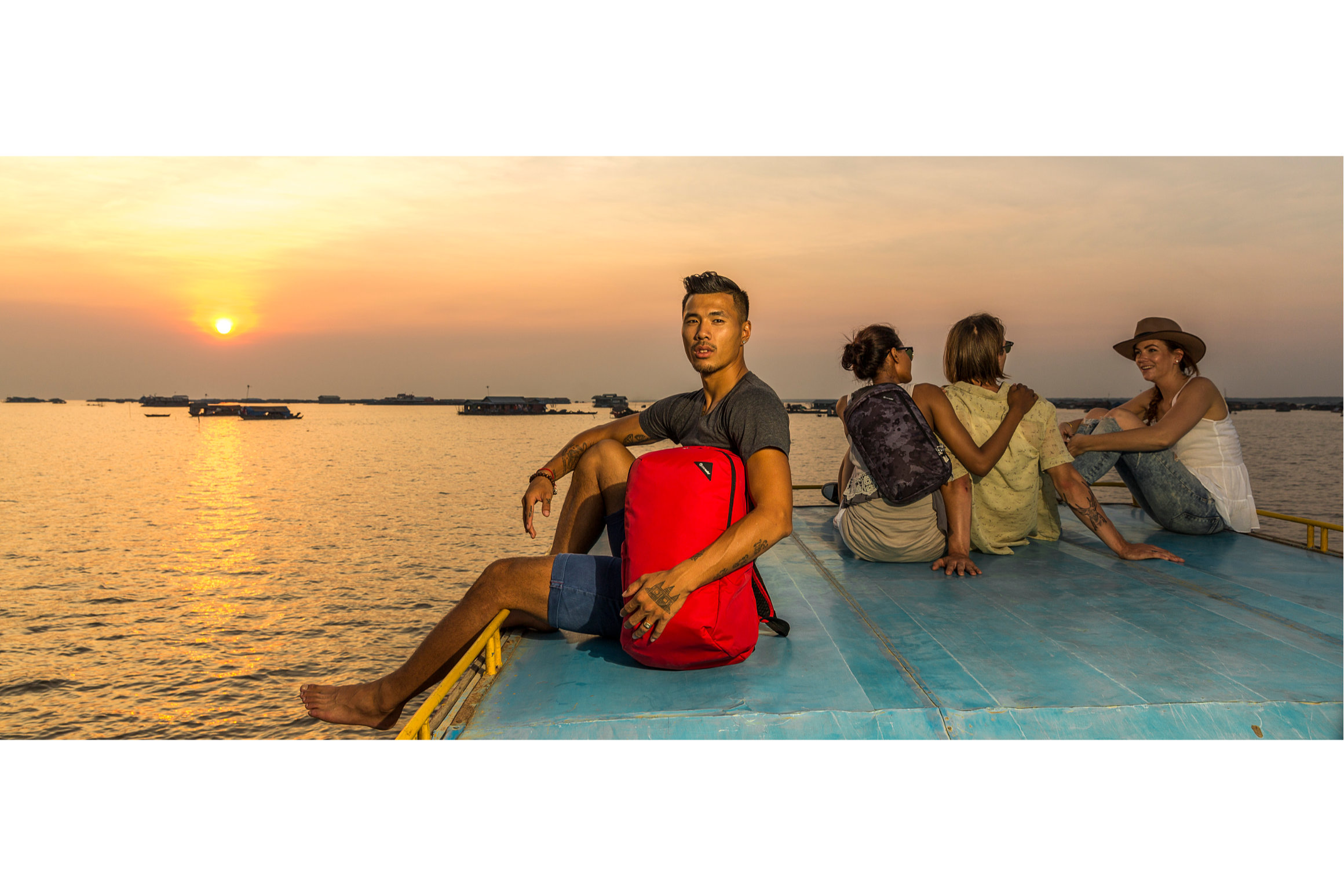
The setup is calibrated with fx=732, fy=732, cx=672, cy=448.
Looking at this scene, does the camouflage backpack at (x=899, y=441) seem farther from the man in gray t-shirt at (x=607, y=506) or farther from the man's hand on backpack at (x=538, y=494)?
the man's hand on backpack at (x=538, y=494)

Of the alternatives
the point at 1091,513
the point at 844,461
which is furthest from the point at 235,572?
the point at 1091,513

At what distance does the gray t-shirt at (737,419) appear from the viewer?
124 inches

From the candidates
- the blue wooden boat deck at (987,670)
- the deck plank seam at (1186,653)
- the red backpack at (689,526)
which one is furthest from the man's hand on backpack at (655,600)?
the deck plank seam at (1186,653)

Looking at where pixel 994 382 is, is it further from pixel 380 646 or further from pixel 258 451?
pixel 258 451

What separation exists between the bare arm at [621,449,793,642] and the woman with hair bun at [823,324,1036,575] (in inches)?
101

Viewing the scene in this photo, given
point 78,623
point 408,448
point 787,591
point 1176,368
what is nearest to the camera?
point 787,591

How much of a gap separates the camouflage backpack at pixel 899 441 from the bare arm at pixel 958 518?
31 cm

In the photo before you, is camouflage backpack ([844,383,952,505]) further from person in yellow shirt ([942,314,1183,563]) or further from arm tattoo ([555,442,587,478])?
arm tattoo ([555,442,587,478])

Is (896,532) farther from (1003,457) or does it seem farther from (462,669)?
(462,669)

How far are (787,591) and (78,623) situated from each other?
31.0 meters

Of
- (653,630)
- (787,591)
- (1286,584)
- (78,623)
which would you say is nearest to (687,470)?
(653,630)

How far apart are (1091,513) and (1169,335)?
178cm

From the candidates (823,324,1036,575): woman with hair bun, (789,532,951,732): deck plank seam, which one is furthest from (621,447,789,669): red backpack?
(823,324,1036,575): woman with hair bun

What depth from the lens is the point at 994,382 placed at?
571 centimetres
